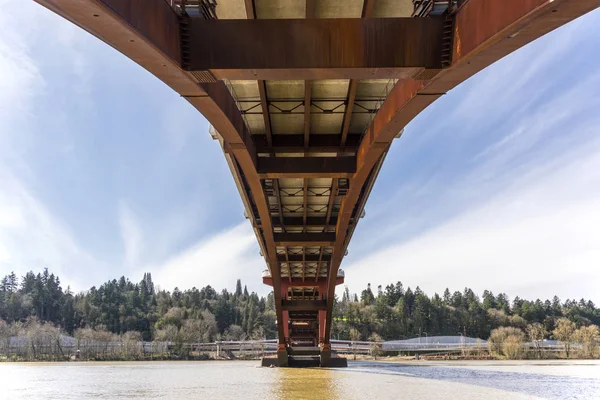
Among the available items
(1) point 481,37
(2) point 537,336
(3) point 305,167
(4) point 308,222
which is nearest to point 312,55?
(1) point 481,37

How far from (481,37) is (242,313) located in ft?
534

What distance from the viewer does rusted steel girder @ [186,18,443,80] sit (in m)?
9.88

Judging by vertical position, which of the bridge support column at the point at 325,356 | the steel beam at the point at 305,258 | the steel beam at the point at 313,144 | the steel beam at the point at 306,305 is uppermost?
the steel beam at the point at 313,144

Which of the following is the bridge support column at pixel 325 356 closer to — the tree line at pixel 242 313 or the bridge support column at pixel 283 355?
the bridge support column at pixel 283 355

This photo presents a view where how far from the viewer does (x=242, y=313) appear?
165375 millimetres

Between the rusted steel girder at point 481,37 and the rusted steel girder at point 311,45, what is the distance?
62 cm

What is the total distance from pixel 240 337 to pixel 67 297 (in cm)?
5171

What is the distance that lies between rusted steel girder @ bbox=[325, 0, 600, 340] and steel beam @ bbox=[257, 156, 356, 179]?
5218 millimetres

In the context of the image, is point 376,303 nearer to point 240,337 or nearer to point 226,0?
point 240,337

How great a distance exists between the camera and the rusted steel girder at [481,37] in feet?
23.2

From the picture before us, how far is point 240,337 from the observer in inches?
5910

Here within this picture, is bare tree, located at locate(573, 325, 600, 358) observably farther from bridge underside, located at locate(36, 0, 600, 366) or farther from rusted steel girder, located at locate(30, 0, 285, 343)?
rusted steel girder, located at locate(30, 0, 285, 343)

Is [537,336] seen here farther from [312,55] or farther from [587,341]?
[312,55]

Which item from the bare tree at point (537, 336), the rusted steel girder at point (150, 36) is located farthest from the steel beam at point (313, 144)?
the bare tree at point (537, 336)
